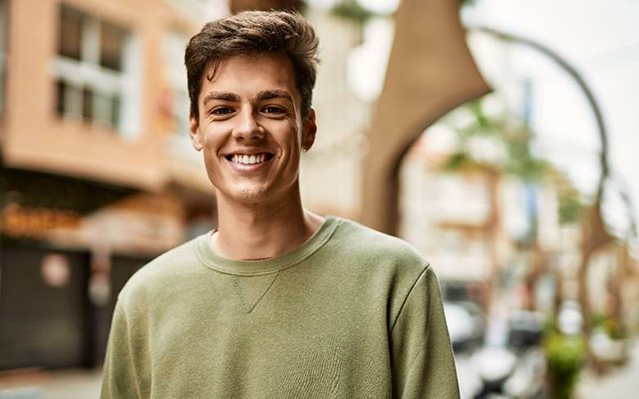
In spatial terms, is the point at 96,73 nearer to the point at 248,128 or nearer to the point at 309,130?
the point at 309,130

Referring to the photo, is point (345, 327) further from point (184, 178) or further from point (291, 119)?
point (184, 178)

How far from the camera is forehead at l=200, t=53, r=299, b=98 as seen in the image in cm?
145

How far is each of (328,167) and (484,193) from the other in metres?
19.7

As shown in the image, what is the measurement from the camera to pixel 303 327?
4.83 feet

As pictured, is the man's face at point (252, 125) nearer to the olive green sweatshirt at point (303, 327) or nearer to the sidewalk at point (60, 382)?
the olive green sweatshirt at point (303, 327)

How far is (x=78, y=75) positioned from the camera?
12.9m

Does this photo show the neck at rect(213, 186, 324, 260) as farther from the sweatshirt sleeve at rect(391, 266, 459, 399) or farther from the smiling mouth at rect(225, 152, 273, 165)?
the sweatshirt sleeve at rect(391, 266, 459, 399)

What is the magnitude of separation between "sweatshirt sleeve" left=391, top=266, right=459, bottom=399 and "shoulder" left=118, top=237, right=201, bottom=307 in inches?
16.5

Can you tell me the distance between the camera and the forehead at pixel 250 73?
145 centimetres

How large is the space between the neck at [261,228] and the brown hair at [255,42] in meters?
0.20

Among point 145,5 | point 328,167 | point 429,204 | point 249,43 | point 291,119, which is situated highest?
point 145,5

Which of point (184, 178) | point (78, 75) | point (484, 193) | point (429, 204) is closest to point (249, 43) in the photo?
point (78, 75)

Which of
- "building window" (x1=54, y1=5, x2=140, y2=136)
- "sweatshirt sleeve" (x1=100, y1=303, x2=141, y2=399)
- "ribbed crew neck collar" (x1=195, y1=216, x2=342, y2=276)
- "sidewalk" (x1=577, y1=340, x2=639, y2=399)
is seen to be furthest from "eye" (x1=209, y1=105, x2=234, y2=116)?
"sidewalk" (x1=577, y1=340, x2=639, y2=399)

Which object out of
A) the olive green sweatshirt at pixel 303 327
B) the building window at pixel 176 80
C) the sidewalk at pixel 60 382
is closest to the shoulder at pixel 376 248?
the olive green sweatshirt at pixel 303 327
